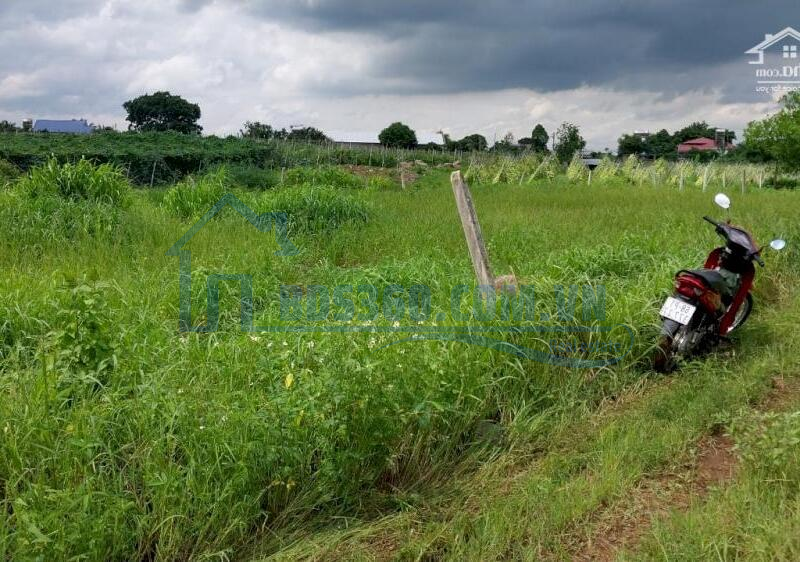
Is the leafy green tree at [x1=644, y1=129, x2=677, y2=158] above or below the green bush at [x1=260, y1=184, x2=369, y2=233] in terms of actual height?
above

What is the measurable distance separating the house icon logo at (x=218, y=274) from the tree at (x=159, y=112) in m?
51.3

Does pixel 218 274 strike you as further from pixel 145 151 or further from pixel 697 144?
pixel 697 144

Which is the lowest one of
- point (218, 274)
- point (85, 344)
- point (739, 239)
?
point (85, 344)

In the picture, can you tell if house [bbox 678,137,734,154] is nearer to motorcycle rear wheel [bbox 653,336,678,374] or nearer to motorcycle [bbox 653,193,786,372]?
motorcycle [bbox 653,193,786,372]

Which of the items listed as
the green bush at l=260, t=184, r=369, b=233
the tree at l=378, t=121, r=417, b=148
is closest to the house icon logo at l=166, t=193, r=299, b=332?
the green bush at l=260, t=184, r=369, b=233

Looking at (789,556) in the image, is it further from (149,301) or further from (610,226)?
(610,226)

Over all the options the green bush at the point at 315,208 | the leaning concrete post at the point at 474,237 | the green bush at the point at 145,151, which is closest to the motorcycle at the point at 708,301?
the leaning concrete post at the point at 474,237

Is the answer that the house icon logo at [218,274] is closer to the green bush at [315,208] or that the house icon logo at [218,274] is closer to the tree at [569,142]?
the green bush at [315,208]

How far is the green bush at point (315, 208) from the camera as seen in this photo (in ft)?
27.0

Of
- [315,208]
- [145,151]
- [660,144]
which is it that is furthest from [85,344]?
[660,144]

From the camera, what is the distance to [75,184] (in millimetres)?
8055

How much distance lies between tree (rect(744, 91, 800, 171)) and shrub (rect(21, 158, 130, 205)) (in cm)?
2851

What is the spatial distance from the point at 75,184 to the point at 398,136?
52.5m

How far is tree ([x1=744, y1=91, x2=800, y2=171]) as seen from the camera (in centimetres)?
2775
